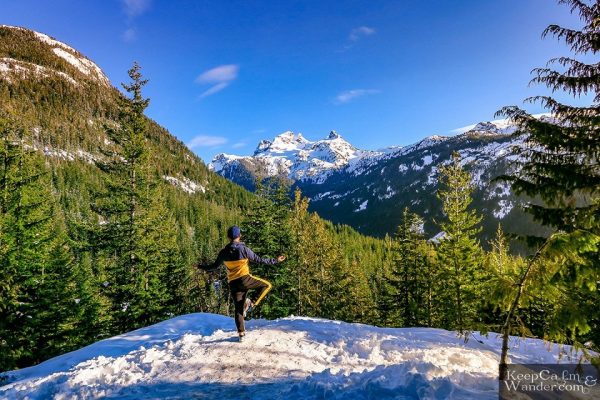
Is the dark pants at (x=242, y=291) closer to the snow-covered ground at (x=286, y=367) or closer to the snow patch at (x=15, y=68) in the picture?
the snow-covered ground at (x=286, y=367)

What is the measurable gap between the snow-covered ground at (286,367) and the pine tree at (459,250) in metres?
12.4

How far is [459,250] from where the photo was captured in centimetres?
2283

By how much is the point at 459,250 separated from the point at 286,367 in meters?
18.8

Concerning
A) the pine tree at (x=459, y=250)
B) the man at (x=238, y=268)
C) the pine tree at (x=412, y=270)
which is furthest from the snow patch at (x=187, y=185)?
the man at (x=238, y=268)

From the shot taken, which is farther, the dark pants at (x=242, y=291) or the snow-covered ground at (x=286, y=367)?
the dark pants at (x=242, y=291)

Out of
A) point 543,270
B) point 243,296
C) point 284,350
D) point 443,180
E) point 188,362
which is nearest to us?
point 543,270

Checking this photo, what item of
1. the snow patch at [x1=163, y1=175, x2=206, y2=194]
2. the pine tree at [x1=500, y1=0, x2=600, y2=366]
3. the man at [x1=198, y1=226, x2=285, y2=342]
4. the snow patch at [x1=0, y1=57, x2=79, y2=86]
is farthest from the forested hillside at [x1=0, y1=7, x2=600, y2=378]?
the snow patch at [x1=0, y1=57, x2=79, y2=86]

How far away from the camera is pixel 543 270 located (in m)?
4.66

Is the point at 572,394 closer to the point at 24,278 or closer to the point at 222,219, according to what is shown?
the point at 24,278

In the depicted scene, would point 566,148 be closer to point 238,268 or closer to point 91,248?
point 238,268

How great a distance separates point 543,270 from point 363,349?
5007 millimetres

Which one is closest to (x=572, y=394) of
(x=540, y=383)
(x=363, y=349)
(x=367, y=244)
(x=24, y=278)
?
(x=540, y=383)

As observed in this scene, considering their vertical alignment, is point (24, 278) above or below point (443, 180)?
below

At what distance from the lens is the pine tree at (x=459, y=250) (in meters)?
22.7
